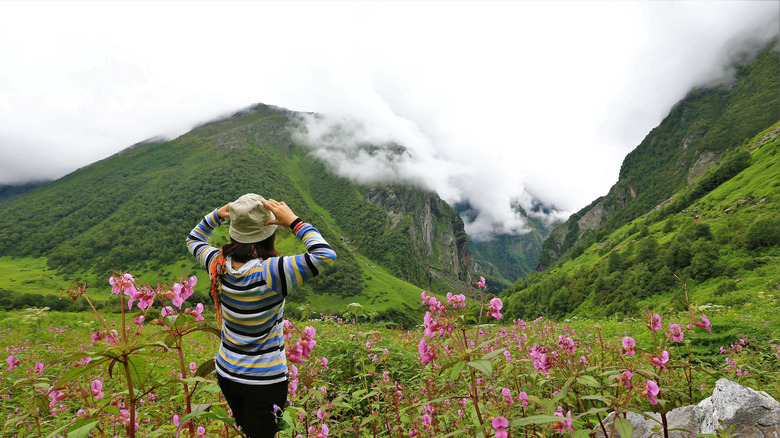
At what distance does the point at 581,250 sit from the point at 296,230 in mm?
120561

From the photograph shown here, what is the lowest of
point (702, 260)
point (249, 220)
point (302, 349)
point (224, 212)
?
point (702, 260)

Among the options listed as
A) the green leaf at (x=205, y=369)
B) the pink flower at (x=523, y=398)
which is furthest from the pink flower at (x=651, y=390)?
the green leaf at (x=205, y=369)

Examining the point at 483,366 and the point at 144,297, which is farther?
the point at 144,297

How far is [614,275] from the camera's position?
50750 mm

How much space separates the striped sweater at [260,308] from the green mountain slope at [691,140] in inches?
4669

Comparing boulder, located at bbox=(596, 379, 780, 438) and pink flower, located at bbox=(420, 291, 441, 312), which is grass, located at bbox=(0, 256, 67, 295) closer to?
pink flower, located at bbox=(420, 291, 441, 312)

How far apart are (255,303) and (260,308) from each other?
0.21 feet

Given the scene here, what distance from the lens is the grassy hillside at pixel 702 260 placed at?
25.4m

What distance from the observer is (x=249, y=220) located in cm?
277

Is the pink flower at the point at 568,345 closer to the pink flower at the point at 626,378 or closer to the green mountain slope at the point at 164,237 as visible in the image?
the pink flower at the point at 626,378

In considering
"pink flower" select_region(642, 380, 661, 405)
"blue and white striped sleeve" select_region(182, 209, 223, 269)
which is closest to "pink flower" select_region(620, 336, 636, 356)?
"pink flower" select_region(642, 380, 661, 405)

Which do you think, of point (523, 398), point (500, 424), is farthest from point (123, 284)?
point (523, 398)

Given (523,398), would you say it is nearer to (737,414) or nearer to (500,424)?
(500,424)

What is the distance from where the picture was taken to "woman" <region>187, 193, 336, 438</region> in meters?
2.65
